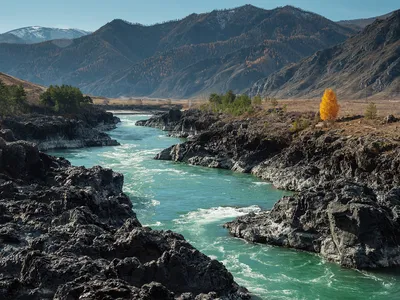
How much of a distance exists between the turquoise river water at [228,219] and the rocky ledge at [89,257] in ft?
21.9

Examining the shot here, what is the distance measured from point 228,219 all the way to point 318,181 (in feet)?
68.9

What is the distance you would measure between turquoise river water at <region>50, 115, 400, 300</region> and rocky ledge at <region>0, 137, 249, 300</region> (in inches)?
263

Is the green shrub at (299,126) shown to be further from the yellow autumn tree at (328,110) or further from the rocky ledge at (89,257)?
the rocky ledge at (89,257)

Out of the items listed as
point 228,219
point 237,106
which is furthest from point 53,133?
point 228,219

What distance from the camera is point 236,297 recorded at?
32562 mm

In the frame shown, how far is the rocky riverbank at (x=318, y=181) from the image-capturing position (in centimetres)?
4391

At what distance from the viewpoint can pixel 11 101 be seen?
143375 mm

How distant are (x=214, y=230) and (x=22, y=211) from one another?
19870mm

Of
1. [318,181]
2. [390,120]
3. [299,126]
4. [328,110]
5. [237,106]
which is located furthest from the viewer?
[237,106]

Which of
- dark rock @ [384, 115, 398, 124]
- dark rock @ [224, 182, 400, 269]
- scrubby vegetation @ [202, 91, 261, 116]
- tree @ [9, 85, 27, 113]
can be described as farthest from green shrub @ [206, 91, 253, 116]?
dark rock @ [224, 182, 400, 269]

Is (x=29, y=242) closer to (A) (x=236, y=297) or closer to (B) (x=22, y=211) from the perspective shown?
(B) (x=22, y=211)

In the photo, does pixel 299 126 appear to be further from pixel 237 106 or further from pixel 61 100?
pixel 61 100

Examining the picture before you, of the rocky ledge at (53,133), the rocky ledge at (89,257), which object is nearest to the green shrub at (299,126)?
the rocky ledge at (53,133)

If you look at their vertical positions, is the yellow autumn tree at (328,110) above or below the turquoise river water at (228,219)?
above
